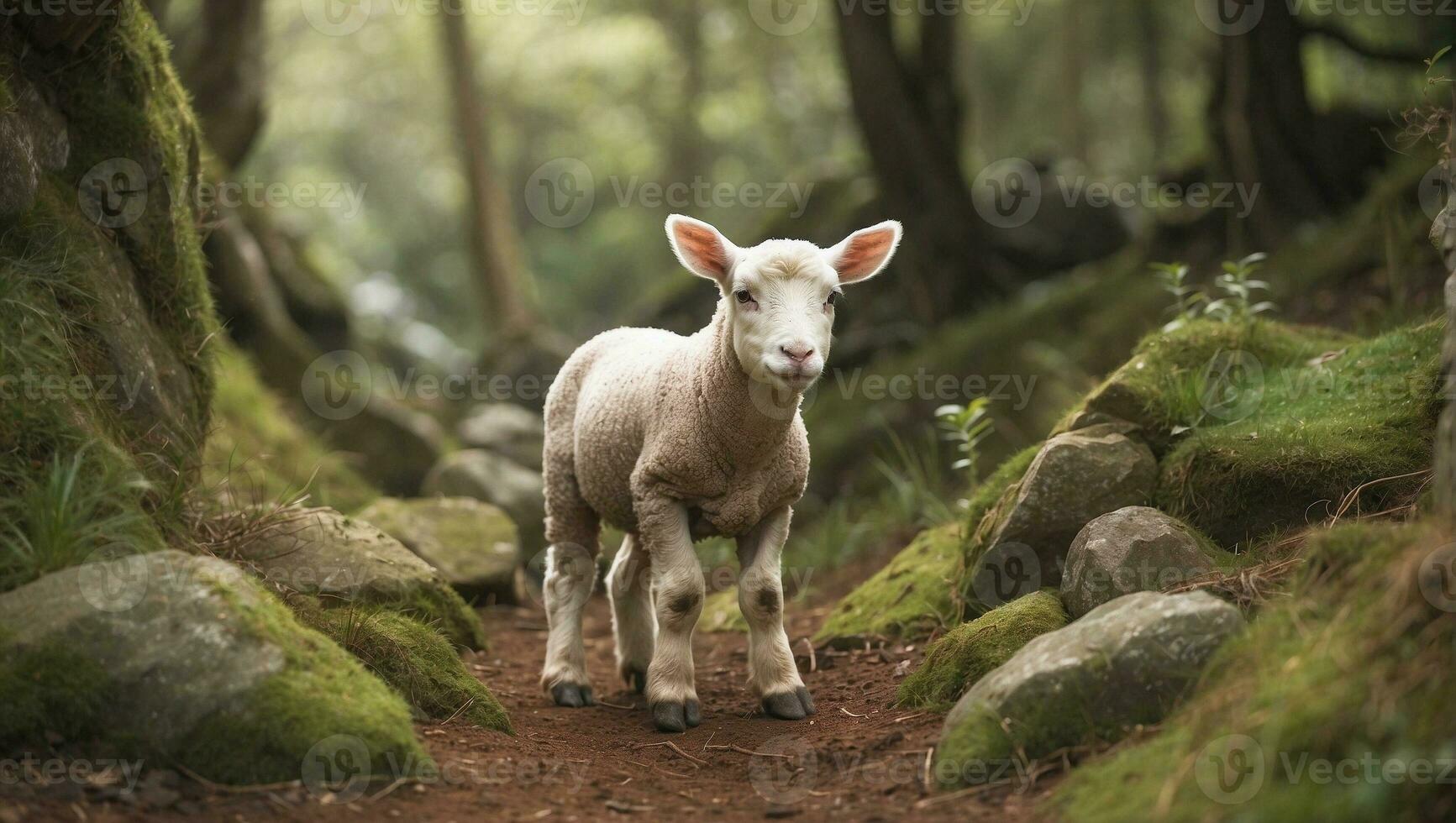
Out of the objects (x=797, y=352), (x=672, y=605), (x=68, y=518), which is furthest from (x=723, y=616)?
(x=68, y=518)

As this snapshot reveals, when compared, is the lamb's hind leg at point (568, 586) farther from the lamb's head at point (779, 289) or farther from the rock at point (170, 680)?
the rock at point (170, 680)

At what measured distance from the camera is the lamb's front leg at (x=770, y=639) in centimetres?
579

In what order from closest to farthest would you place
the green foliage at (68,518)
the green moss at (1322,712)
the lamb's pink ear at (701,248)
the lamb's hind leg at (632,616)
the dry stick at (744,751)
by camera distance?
the green moss at (1322,712) → the green foliage at (68,518) → the dry stick at (744,751) → the lamb's pink ear at (701,248) → the lamb's hind leg at (632,616)

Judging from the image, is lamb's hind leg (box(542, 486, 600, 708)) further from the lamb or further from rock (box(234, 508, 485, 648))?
rock (box(234, 508, 485, 648))

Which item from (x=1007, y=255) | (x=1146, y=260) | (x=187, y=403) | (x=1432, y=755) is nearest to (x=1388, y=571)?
(x=1432, y=755)

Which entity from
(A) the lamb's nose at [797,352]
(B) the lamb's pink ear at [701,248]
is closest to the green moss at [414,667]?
(A) the lamb's nose at [797,352]

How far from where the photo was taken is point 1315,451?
5.50 m

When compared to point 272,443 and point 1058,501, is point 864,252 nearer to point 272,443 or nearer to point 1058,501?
point 1058,501

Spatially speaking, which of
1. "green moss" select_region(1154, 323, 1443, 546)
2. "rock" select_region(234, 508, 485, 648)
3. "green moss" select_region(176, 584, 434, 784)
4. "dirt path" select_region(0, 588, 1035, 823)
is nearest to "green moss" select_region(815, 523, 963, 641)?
"dirt path" select_region(0, 588, 1035, 823)

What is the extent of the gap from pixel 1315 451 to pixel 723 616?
4119 millimetres

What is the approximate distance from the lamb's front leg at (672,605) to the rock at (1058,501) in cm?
148

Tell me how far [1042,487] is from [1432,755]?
2.88 m

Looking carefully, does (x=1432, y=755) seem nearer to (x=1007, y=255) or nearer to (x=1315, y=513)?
(x=1315, y=513)

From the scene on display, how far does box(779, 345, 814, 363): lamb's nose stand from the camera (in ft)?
17.2
